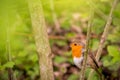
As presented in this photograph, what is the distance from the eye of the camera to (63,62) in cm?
260

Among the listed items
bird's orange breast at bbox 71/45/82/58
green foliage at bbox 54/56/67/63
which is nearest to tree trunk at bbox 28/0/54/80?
bird's orange breast at bbox 71/45/82/58

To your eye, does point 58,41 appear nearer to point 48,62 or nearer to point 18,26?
point 18,26

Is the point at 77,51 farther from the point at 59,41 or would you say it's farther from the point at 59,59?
the point at 59,41

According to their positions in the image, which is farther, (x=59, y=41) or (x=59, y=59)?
(x=59, y=41)

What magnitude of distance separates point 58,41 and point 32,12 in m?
1.33

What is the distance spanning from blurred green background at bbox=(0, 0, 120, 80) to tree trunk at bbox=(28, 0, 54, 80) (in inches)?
7.1

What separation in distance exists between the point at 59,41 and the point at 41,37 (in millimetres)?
1263

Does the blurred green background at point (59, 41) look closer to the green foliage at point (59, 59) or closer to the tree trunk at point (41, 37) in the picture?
the green foliage at point (59, 59)

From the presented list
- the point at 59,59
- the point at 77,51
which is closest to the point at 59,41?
the point at 59,59

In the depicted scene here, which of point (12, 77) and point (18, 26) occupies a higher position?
point (18, 26)

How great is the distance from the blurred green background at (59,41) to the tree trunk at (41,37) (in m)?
0.18

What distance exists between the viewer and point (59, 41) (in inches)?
113

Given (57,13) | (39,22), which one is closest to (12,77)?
(39,22)

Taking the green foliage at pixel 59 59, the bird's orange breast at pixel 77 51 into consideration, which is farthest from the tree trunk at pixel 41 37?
the green foliage at pixel 59 59
